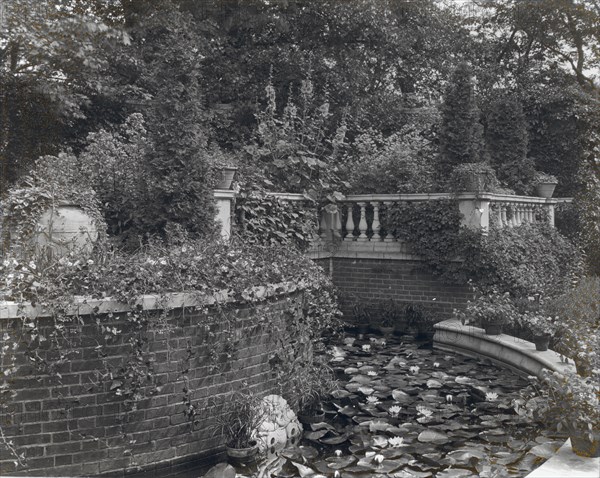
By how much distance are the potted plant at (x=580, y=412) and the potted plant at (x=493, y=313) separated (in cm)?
384

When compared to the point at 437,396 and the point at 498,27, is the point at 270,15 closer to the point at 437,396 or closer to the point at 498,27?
the point at 498,27

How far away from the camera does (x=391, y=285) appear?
1101 cm

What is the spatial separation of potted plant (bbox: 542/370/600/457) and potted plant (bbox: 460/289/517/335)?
151 inches

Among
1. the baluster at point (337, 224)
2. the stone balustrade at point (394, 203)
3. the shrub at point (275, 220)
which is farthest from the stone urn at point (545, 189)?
the shrub at point (275, 220)

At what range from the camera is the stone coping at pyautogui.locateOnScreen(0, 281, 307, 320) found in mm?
4562

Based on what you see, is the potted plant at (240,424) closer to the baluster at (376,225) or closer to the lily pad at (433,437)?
the lily pad at (433,437)

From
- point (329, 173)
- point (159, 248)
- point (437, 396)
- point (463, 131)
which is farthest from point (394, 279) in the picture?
point (159, 248)

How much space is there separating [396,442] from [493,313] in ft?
11.9

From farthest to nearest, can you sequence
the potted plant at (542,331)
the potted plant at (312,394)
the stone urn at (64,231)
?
1. the potted plant at (542,331)
2. the potted plant at (312,394)
3. the stone urn at (64,231)

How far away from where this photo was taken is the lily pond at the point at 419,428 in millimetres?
5012

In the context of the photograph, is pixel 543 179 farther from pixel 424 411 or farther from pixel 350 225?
pixel 424 411

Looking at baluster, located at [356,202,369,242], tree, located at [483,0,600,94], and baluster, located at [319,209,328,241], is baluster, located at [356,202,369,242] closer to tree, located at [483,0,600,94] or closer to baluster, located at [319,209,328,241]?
baluster, located at [319,209,328,241]

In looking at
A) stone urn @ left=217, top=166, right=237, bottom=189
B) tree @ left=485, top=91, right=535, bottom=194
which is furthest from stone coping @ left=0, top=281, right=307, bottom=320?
tree @ left=485, top=91, right=535, bottom=194

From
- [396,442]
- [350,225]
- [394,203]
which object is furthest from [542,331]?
[350,225]
